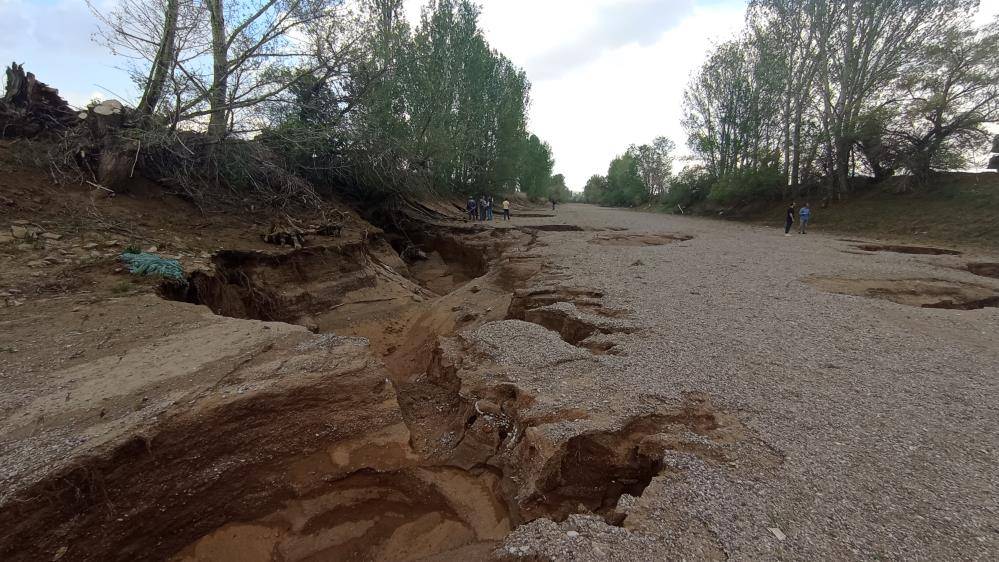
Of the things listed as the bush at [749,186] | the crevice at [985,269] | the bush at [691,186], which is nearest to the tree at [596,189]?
the bush at [691,186]

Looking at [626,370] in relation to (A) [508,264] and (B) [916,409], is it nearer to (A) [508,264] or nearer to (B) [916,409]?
(B) [916,409]

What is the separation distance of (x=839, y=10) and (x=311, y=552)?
24.8 meters

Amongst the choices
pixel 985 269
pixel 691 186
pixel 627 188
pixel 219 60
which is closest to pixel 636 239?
pixel 985 269

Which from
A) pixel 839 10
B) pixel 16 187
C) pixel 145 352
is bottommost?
pixel 145 352

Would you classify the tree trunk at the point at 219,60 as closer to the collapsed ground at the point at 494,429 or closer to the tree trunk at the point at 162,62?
the tree trunk at the point at 162,62

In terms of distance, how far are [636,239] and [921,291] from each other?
23.6ft

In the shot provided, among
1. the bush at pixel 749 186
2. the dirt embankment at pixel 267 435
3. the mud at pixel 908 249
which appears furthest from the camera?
the bush at pixel 749 186

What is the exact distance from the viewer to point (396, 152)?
11.5 meters

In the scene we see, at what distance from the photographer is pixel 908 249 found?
11.1m

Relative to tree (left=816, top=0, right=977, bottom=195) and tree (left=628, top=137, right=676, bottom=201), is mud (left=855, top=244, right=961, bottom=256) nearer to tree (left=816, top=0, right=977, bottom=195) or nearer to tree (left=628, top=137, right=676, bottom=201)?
tree (left=816, top=0, right=977, bottom=195)

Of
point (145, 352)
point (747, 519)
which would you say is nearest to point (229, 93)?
point (145, 352)

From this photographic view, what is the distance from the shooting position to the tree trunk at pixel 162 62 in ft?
23.0

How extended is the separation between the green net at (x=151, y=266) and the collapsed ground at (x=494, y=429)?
16 cm

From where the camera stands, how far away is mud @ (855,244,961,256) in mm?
10414
